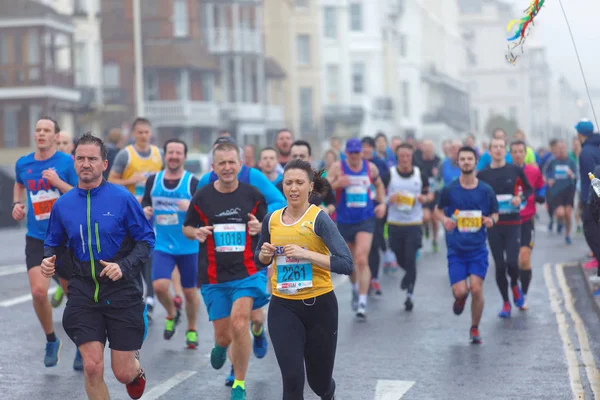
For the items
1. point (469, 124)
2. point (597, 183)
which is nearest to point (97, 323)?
point (597, 183)

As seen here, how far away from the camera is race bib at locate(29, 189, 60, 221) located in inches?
398

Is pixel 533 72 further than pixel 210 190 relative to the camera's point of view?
Yes

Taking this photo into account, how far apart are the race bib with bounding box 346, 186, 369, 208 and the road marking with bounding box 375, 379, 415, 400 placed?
441cm

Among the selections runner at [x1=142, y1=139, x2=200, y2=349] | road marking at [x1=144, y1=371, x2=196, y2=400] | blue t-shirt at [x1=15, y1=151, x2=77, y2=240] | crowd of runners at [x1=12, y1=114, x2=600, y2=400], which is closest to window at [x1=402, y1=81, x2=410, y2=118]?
crowd of runners at [x1=12, y1=114, x2=600, y2=400]

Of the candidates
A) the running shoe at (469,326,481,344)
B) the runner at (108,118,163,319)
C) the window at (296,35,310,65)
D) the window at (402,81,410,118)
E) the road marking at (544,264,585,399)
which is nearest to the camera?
the road marking at (544,264,585,399)

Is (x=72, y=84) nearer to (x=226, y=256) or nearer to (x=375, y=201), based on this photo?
(x=375, y=201)

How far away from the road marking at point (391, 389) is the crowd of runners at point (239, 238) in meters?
0.95

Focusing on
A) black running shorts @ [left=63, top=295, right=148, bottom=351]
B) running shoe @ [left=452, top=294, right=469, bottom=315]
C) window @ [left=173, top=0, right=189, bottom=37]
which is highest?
window @ [left=173, top=0, right=189, bottom=37]

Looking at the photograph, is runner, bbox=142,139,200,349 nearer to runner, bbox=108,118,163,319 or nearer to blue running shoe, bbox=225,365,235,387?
runner, bbox=108,118,163,319

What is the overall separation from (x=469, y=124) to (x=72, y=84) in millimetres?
65098

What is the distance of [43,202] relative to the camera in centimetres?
1016

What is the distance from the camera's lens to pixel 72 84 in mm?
49500

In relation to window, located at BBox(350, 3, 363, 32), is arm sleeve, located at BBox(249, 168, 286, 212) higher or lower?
lower

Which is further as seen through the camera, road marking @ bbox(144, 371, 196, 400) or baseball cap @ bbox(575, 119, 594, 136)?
baseball cap @ bbox(575, 119, 594, 136)
